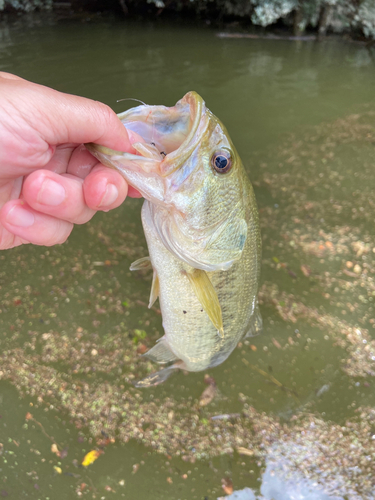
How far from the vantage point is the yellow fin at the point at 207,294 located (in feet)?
4.95

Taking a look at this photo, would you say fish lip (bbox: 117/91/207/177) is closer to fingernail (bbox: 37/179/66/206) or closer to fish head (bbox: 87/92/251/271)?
fish head (bbox: 87/92/251/271)

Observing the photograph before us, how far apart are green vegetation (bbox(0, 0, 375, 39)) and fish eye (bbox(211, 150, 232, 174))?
13684mm

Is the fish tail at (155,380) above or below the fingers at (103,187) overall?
below

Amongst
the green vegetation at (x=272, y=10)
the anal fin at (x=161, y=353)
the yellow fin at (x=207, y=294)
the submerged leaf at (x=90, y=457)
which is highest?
the green vegetation at (x=272, y=10)

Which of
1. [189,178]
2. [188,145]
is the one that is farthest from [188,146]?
[189,178]

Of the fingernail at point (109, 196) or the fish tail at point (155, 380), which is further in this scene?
the fish tail at point (155, 380)

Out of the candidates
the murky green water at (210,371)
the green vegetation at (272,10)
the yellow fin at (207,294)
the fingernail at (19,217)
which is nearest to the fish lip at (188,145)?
the fingernail at (19,217)

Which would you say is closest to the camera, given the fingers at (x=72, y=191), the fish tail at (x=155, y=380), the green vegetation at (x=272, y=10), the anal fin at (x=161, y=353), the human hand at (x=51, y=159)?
the human hand at (x=51, y=159)

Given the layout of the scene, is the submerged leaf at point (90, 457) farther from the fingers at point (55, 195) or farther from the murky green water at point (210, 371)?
the fingers at point (55, 195)

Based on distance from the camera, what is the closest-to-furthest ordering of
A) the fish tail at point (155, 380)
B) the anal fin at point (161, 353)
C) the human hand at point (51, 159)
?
the human hand at point (51, 159) → the anal fin at point (161, 353) → the fish tail at point (155, 380)

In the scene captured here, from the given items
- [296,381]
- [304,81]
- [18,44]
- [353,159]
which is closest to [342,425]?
[296,381]

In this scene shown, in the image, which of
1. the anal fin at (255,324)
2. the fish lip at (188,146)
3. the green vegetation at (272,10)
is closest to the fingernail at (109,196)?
the fish lip at (188,146)

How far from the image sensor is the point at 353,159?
5266mm

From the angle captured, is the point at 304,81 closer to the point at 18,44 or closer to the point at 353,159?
the point at 353,159
